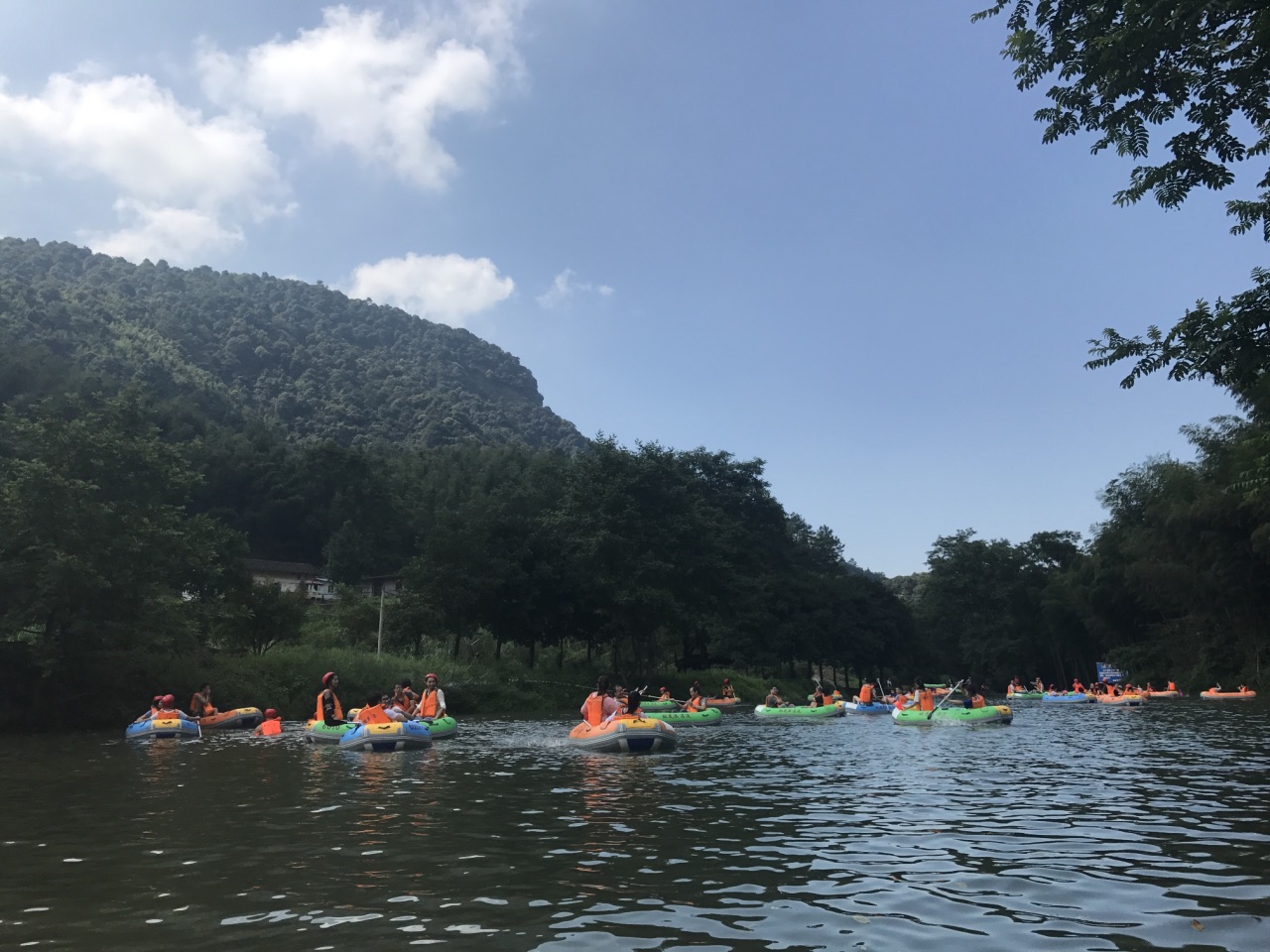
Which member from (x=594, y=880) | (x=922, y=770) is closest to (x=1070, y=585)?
(x=922, y=770)

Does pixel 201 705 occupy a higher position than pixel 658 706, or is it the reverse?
pixel 201 705

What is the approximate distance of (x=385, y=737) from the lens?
20.1 m

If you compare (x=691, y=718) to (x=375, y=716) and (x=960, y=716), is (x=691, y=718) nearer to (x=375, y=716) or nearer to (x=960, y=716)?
(x=960, y=716)

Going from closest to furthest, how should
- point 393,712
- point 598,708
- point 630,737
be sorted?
point 630,737, point 598,708, point 393,712

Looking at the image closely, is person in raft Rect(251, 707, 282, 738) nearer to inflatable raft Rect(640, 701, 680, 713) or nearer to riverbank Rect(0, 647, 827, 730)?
riverbank Rect(0, 647, 827, 730)

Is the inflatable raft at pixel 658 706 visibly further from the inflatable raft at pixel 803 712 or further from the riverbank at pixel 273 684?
the riverbank at pixel 273 684

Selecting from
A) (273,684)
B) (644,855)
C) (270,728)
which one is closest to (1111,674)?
(273,684)

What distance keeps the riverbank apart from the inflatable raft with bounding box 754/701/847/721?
30.1ft

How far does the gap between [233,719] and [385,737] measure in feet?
36.4

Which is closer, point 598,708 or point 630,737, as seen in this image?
point 630,737

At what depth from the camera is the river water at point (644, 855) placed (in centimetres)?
609

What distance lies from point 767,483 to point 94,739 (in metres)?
59.5

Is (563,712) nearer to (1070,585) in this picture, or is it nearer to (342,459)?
(1070,585)

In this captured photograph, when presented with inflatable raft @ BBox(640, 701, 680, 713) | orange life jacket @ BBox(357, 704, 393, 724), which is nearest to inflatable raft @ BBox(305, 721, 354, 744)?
orange life jacket @ BBox(357, 704, 393, 724)
